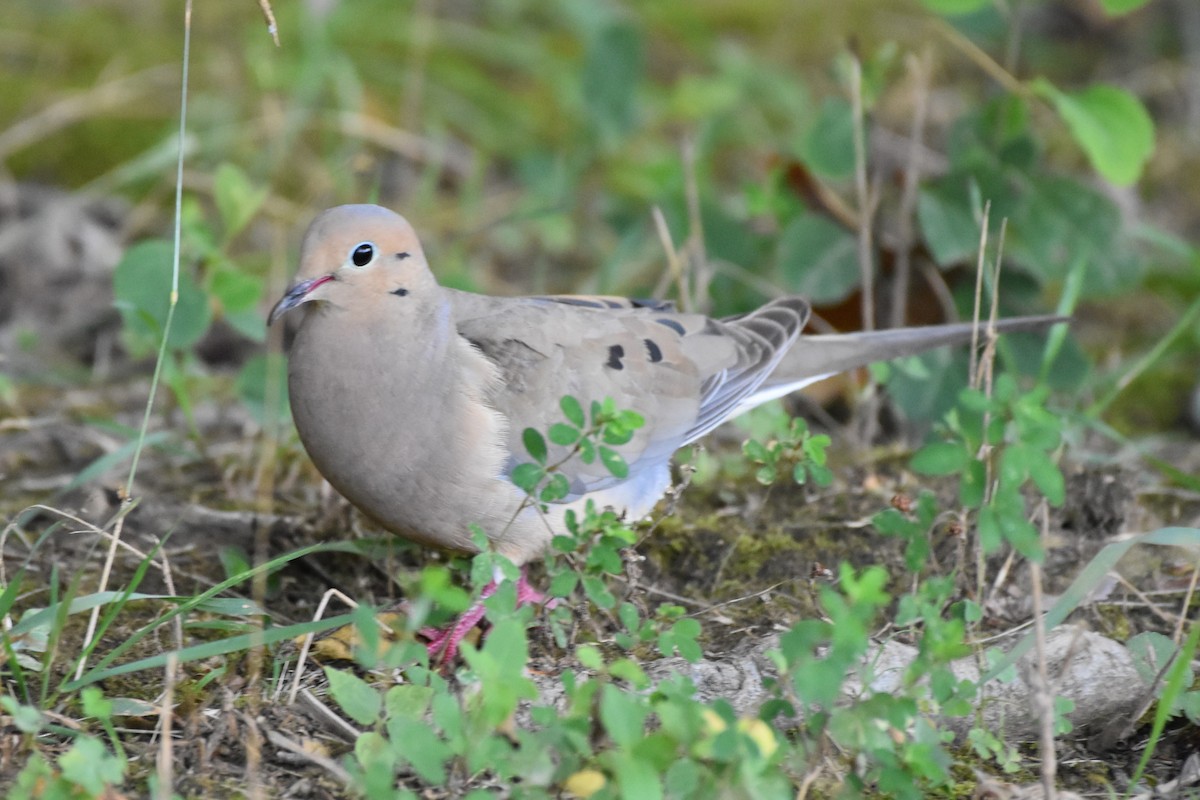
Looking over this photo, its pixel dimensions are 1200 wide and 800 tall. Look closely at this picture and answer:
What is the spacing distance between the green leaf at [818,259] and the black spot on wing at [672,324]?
0.72 metres

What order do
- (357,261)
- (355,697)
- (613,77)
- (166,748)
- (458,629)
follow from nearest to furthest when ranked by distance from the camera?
(166,748), (355,697), (458,629), (357,261), (613,77)

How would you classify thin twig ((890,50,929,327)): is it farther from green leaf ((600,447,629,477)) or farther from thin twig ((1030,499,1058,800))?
thin twig ((1030,499,1058,800))

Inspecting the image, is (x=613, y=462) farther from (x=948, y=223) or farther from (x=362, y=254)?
(x=948, y=223)

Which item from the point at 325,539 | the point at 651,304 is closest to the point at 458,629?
the point at 325,539

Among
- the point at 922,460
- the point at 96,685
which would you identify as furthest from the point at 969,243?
the point at 96,685

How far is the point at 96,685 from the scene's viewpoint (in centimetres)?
258

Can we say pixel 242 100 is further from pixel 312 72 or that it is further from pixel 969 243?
pixel 969 243

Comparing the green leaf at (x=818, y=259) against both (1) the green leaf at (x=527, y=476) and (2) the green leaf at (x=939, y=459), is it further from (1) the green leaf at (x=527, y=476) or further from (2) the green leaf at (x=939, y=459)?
(1) the green leaf at (x=527, y=476)

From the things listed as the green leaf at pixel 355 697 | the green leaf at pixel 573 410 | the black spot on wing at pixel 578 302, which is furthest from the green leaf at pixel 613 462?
the black spot on wing at pixel 578 302

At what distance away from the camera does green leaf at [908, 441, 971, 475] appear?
8.01 ft

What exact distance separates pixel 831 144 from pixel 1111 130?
2.49 ft

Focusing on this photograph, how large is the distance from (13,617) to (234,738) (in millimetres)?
702

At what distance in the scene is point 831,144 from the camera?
402 centimetres

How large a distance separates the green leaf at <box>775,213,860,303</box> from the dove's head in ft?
4.80
